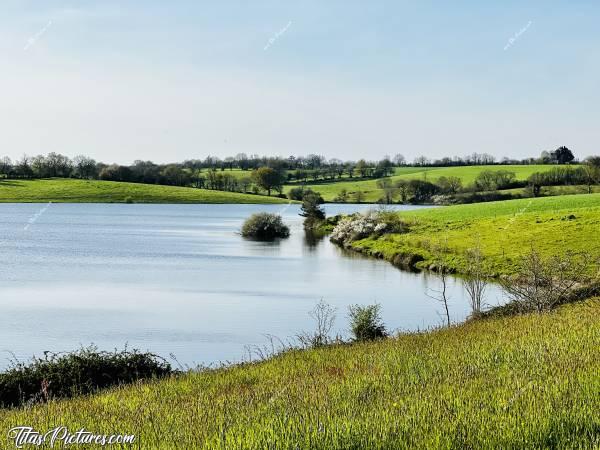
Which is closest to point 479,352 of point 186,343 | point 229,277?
point 186,343

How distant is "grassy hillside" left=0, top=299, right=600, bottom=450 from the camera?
7.05 m

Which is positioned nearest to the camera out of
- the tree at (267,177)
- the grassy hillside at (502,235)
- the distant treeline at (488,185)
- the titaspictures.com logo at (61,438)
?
the titaspictures.com logo at (61,438)

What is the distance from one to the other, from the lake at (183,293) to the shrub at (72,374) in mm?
5464

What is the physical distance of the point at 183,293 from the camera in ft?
136

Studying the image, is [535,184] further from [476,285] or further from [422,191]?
[476,285]

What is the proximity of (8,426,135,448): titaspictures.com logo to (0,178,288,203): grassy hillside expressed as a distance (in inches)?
6586

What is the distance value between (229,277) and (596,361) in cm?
4041

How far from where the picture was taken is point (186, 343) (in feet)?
89.5

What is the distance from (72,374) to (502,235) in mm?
53241

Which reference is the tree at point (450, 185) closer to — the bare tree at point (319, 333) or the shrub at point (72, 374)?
the bare tree at point (319, 333)

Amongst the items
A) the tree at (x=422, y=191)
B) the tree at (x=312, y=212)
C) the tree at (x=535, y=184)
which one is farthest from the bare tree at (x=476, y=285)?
the tree at (x=422, y=191)

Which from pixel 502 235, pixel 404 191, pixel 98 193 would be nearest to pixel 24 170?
pixel 98 193

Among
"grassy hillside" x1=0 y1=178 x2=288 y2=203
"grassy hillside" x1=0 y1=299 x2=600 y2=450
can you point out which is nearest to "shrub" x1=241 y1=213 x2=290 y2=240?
"grassy hillside" x1=0 y1=299 x2=600 y2=450

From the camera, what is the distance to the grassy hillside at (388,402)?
23.1ft
